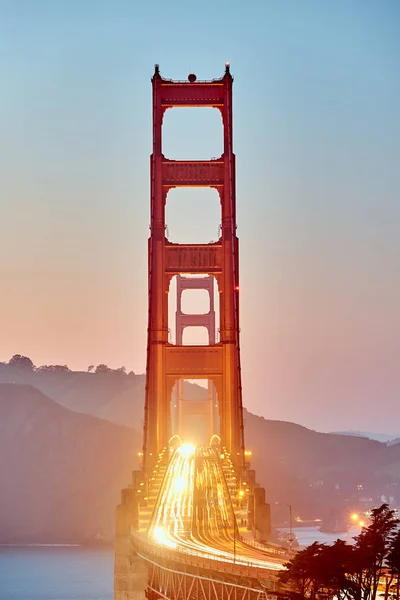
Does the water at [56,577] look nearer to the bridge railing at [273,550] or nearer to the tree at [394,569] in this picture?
the bridge railing at [273,550]

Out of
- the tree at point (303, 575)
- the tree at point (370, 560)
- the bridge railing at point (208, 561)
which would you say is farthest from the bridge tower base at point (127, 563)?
the tree at point (303, 575)

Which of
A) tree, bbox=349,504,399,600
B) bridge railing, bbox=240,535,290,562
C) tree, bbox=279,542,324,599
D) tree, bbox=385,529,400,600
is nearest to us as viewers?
tree, bbox=279,542,324,599

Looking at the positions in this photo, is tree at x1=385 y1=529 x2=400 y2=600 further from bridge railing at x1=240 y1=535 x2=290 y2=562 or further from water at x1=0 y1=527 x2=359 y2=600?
water at x1=0 y1=527 x2=359 y2=600

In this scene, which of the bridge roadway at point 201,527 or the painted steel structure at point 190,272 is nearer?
the bridge roadway at point 201,527

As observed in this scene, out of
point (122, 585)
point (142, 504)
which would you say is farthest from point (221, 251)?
point (122, 585)

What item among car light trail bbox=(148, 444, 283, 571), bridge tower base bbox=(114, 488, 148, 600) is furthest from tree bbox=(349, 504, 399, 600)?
bridge tower base bbox=(114, 488, 148, 600)

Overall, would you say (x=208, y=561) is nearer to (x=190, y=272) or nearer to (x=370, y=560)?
(x=370, y=560)
